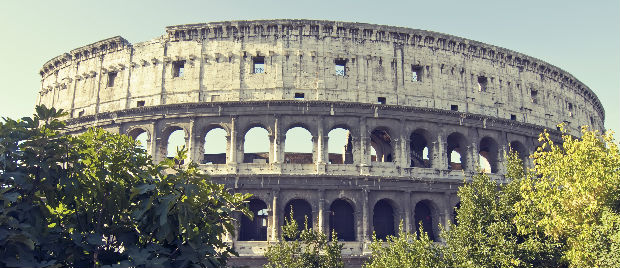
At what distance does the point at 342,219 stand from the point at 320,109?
6.21 metres

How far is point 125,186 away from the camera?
8.55 metres

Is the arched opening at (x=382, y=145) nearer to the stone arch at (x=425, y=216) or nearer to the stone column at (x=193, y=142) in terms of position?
the stone arch at (x=425, y=216)

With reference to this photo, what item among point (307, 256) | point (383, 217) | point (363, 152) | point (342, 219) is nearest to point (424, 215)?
point (383, 217)

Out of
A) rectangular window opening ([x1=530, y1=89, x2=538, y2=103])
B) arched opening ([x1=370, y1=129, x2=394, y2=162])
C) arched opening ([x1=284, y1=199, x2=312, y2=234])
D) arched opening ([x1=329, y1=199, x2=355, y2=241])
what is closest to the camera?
arched opening ([x1=284, y1=199, x2=312, y2=234])

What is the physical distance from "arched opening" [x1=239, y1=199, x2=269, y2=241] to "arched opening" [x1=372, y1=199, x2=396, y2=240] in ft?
20.0

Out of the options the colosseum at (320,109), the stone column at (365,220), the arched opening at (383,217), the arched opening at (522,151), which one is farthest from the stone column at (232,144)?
the arched opening at (522,151)

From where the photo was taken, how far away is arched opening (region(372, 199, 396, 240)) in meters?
24.8

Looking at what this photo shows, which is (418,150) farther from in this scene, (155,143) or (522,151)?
(155,143)

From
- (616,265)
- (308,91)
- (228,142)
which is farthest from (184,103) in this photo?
(616,265)

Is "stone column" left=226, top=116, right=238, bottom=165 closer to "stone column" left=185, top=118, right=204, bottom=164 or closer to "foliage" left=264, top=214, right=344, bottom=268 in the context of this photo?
"stone column" left=185, top=118, right=204, bottom=164

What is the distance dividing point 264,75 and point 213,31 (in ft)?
13.7

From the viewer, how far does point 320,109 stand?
24453 mm

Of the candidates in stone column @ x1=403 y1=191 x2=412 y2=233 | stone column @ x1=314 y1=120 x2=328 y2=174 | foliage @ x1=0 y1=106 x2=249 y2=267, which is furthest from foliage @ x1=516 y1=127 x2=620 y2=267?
stone column @ x1=314 y1=120 x2=328 y2=174

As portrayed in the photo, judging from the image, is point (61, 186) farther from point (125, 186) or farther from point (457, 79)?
point (457, 79)
